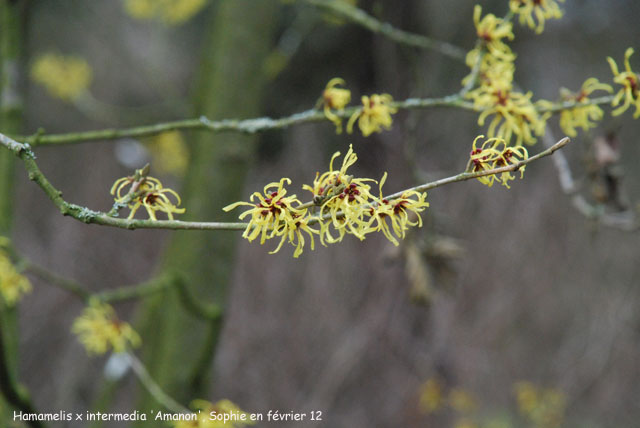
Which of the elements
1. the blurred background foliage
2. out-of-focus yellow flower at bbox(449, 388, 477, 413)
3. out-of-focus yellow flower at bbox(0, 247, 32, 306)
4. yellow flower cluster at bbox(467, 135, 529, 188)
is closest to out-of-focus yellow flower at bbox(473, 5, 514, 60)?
yellow flower cluster at bbox(467, 135, 529, 188)

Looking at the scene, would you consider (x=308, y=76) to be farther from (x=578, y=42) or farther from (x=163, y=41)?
(x=578, y=42)

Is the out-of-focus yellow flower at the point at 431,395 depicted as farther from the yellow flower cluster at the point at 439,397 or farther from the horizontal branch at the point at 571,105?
the horizontal branch at the point at 571,105

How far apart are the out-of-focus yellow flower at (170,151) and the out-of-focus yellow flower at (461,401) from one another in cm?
192

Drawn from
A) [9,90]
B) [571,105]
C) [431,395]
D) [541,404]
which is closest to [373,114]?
[571,105]

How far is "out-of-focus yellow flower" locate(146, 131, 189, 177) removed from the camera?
3.33 meters

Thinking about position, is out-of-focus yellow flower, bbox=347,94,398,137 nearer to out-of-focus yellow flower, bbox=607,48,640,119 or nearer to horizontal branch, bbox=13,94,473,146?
horizontal branch, bbox=13,94,473,146

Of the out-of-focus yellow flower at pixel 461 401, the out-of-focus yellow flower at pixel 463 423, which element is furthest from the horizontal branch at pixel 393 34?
the out-of-focus yellow flower at pixel 463 423

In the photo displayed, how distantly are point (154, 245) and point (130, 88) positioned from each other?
218 centimetres

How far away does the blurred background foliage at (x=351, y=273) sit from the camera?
2.28 meters

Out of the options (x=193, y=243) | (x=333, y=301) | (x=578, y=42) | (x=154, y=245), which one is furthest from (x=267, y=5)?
(x=578, y=42)

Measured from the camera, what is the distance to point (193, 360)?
1713mm

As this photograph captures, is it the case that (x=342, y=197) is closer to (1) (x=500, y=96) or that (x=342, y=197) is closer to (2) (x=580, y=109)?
(1) (x=500, y=96)

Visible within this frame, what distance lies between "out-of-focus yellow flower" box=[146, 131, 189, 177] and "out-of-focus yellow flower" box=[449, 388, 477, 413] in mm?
1922

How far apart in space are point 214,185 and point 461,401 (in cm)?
193
